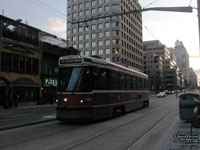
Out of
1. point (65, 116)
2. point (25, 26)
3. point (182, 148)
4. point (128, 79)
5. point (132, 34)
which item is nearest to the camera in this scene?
point (182, 148)

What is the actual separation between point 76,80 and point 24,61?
79.3ft

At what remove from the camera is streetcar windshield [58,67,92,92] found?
10.9 meters

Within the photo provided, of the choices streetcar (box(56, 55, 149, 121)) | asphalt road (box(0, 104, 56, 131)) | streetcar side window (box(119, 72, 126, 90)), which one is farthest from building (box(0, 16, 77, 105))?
streetcar (box(56, 55, 149, 121))

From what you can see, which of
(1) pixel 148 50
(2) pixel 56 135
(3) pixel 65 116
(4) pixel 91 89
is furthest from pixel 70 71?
(1) pixel 148 50

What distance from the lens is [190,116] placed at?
441 inches

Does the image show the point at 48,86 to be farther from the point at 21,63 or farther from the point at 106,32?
the point at 106,32

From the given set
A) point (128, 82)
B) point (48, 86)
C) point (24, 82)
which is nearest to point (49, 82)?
point (48, 86)

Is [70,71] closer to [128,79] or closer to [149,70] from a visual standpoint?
[128,79]

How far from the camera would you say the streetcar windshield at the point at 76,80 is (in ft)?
35.9

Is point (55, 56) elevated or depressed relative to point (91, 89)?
elevated

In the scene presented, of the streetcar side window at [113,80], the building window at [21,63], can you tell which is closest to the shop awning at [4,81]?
the building window at [21,63]

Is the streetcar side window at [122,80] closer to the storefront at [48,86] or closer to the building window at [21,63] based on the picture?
the building window at [21,63]

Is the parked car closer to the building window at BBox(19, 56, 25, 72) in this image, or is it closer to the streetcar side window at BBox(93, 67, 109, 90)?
the streetcar side window at BBox(93, 67, 109, 90)

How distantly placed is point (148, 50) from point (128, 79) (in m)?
133
